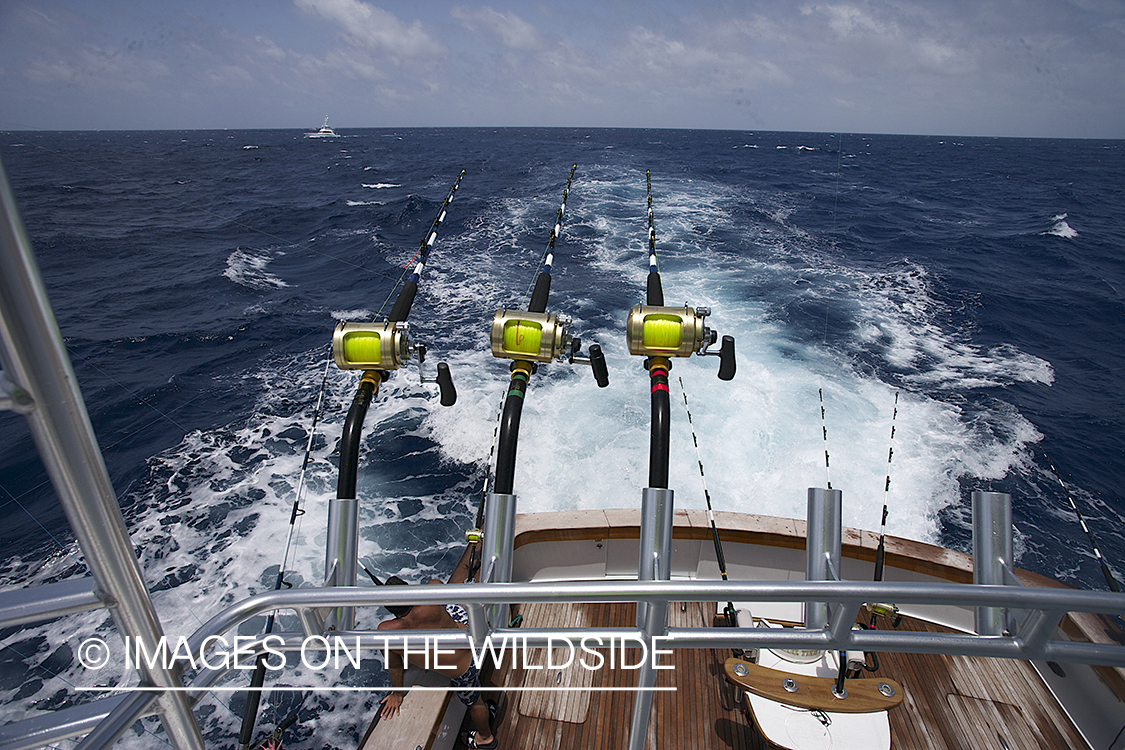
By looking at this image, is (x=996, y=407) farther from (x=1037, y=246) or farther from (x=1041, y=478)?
(x=1037, y=246)

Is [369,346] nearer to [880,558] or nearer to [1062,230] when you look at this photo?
[880,558]

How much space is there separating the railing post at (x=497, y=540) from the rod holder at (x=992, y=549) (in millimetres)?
1306

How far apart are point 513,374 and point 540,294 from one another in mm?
946

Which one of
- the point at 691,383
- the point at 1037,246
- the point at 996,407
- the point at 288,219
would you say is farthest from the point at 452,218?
the point at 1037,246

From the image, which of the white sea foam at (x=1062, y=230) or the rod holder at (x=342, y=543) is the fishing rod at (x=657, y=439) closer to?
the rod holder at (x=342, y=543)

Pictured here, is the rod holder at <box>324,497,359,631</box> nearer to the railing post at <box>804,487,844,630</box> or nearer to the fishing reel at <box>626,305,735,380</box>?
the railing post at <box>804,487,844,630</box>

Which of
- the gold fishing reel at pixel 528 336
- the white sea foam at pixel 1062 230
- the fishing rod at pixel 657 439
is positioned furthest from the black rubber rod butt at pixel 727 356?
the white sea foam at pixel 1062 230

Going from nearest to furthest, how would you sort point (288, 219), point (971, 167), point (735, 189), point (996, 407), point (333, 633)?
point (333, 633), point (996, 407), point (288, 219), point (735, 189), point (971, 167)

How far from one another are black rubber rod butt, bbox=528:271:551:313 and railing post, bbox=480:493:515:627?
66.8 inches

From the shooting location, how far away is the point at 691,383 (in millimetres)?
9055

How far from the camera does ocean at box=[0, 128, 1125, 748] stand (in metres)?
6.43

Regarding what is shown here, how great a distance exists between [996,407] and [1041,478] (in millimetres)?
1574

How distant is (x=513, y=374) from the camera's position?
2715 millimetres

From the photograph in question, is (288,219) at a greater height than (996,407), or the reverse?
(288,219)
